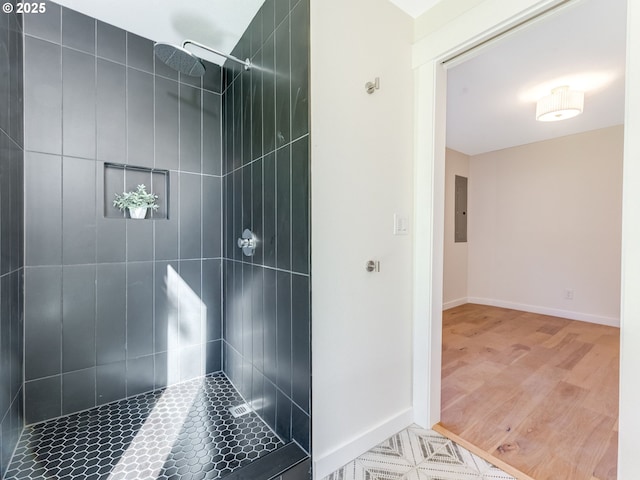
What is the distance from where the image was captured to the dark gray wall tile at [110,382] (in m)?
1.70

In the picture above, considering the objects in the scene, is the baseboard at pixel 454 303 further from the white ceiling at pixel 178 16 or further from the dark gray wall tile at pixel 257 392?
the white ceiling at pixel 178 16

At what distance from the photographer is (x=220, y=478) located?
1140mm

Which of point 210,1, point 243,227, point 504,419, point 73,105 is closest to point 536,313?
point 504,419

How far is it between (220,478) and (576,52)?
3252mm

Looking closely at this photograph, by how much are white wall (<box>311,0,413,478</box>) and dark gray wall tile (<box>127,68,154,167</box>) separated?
126 cm

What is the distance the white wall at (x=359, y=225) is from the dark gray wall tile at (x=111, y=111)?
4.34 feet

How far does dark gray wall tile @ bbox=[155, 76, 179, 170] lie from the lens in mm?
1883

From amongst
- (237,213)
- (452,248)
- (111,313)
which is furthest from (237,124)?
(452,248)

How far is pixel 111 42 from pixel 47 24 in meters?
0.28

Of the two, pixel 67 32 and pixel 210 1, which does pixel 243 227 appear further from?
pixel 67 32

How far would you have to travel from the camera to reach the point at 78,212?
1635mm

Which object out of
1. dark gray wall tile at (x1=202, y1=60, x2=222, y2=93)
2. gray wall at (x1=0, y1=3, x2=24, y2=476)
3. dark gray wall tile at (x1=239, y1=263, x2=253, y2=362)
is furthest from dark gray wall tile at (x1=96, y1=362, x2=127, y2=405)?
dark gray wall tile at (x1=202, y1=60, x2=222, y2=93)

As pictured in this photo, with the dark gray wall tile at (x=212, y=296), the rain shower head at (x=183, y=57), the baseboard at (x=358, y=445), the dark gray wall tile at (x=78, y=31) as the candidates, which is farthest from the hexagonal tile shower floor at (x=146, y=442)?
the dark gray wall tile at (x=78, y=31)

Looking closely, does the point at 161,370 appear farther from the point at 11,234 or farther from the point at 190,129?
the point at 190,129
